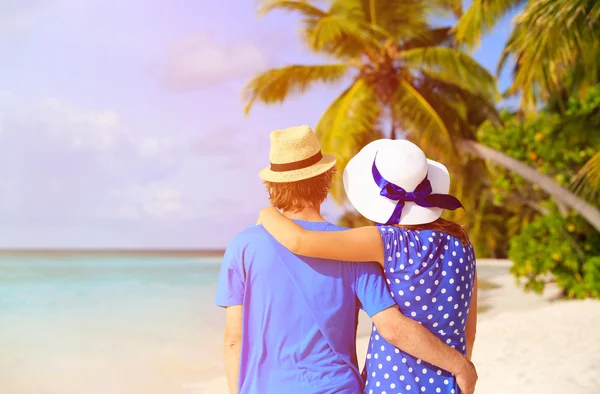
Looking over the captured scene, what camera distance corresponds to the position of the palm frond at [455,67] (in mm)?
14320

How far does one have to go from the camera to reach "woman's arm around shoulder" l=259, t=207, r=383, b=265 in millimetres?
1819

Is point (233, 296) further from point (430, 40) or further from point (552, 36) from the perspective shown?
point (430, 40)

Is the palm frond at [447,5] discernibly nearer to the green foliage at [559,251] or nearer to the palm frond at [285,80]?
the palm frond at [285,80]

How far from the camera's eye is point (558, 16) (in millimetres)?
7738

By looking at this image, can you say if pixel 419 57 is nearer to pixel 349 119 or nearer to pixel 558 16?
pixel 349 119

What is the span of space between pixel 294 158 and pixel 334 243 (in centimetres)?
34

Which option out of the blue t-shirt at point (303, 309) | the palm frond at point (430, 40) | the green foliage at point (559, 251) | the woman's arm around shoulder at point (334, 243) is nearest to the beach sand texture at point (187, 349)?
the green foliage at point (559, 251)

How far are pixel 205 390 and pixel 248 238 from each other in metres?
6.65

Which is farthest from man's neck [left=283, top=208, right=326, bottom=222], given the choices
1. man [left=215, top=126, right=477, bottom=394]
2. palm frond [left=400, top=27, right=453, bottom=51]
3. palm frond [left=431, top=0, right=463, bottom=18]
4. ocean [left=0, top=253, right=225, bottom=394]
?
palm frond [left=431, top=0, right=463, bottom=18]

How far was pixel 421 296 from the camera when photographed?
189 cm

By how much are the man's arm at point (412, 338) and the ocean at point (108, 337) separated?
7.03m

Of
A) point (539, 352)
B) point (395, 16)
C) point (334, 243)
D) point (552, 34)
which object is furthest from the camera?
point (395, 16)

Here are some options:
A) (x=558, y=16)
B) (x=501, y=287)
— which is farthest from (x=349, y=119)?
(x=501, y=287)

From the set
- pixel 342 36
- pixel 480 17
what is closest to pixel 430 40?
pixel 342 36
